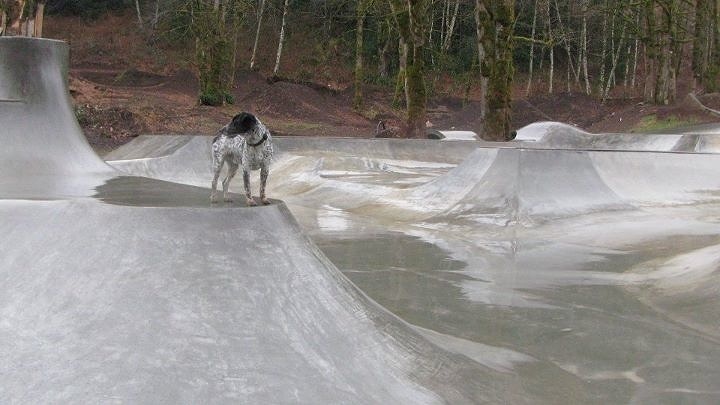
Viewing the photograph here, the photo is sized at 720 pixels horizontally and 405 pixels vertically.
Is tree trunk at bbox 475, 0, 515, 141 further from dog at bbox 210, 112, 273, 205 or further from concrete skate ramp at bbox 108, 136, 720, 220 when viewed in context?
dog at bbox 210, 112, 273, 205

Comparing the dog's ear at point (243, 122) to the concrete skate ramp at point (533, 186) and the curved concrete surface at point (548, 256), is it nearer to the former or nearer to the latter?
the curved concrete surface at point (548, 256)

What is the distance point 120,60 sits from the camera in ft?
124

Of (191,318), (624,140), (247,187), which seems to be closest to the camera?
(191,318)

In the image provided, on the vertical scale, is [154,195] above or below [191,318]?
above

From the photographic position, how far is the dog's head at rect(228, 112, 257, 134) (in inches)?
179

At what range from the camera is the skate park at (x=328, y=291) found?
3.46m

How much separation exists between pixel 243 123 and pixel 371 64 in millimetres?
39638

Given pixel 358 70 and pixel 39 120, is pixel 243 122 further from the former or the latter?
pixel 358 70

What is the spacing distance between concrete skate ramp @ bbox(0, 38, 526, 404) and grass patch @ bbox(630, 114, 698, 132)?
823 inches

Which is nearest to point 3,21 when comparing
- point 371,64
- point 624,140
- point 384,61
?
point 624,140

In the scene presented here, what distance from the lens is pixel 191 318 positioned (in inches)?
142

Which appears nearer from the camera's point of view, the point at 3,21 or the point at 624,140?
the point at 3,21

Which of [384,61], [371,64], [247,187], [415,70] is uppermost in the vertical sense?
[384,61]

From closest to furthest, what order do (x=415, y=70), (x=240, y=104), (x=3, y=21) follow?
1. (x=3, y=21)
2. (x=415, y=70)
3. (x=240, y=104)
